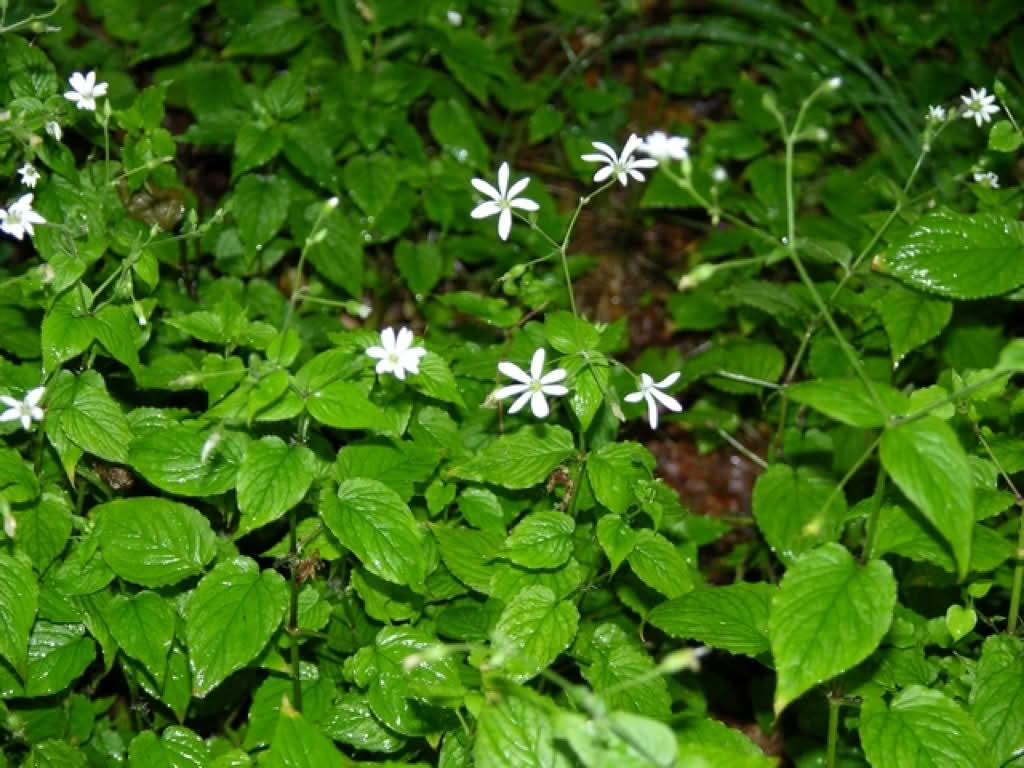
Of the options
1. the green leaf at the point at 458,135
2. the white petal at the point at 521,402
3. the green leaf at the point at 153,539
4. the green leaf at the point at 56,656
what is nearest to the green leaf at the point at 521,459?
the white petal at the point at 521,402

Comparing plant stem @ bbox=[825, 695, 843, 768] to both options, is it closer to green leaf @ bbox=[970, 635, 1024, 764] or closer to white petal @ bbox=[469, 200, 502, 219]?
green leaf @ bbox=[970, 635, 1024, 764]

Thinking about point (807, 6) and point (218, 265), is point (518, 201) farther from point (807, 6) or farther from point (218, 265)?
point (807, 6)

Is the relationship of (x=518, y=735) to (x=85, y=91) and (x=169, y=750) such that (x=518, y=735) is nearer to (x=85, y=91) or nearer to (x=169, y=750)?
(x=169, y=750)

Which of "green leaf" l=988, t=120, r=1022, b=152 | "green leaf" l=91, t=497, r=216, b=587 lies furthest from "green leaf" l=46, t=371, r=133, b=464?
"green leaf" l=988, t=120, r=1022, b=152

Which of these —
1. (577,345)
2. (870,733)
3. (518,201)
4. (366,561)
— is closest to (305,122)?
(518,201)

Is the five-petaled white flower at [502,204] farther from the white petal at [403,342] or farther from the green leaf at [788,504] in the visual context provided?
the green leaf at [788,504]

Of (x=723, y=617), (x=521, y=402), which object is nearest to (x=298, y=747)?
(x=521, y=402)
